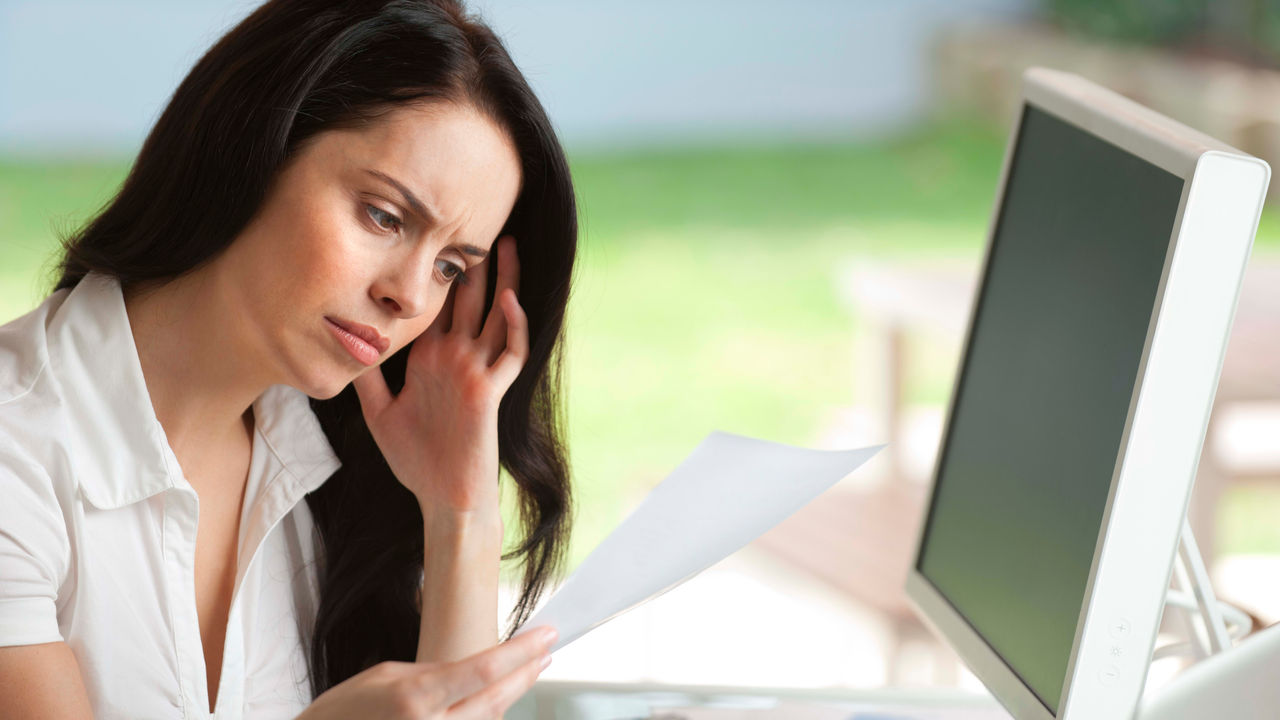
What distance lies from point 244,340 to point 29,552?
0.75 ft

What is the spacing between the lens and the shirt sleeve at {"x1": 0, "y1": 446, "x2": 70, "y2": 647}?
0.91 m

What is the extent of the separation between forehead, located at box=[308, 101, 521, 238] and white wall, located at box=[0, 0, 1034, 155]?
547 centimetres

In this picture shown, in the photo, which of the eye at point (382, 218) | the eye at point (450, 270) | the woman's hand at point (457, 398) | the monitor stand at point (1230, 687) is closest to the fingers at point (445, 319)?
the woman's hand at point (457, 398)

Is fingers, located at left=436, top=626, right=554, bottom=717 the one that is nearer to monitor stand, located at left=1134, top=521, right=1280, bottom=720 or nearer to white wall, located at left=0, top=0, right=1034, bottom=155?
monitor stand, located at left=1134, top=521, right=1280, bottom=720

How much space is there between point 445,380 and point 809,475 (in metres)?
0.42

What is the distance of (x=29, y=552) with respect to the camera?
0.95 m

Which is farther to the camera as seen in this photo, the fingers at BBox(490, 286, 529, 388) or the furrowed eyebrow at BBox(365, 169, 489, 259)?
the fingers at BBox(490, 286, 529, 388)

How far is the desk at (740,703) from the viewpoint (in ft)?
3.71

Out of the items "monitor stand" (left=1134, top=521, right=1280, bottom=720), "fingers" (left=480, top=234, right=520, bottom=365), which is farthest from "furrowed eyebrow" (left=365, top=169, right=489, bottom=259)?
"monitor stand" (left=1134, top=521, right=1280, bottom=720)

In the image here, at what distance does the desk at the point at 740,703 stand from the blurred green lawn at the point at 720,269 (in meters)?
1.45

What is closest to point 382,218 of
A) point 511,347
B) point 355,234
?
point 355,234

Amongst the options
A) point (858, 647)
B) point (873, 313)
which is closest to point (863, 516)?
point (858, 647)

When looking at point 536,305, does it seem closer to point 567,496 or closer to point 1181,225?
point 567,496

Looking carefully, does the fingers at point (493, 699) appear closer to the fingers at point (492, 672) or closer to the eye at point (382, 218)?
the fingers at point (492, 672)
